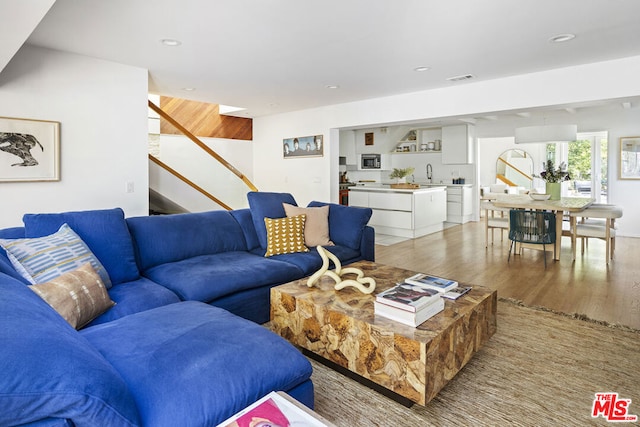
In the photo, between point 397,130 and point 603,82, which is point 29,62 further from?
point 397,130

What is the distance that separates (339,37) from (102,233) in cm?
242

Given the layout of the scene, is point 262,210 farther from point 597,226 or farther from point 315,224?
point 597,226

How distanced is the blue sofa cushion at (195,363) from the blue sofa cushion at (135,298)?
323mm

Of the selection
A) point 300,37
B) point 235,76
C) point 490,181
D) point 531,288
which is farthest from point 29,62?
point 490,181

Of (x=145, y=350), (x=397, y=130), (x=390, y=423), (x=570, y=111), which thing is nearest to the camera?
(x=145, y=350)

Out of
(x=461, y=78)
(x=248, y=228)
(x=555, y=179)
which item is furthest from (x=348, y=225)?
(x=555, y=179)

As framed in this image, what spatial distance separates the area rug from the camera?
1.86 metres

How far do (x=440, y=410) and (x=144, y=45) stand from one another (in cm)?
368

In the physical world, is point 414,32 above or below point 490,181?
above

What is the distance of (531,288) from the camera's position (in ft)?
12.8

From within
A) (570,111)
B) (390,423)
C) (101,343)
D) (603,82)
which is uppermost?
(570,111)

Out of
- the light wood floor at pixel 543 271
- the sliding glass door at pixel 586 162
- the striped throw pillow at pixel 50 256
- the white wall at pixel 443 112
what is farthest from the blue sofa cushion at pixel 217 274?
the sliding glass door at pixel 586 162

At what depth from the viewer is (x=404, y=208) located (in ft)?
22.7

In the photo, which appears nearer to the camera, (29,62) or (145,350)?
(145,350)
